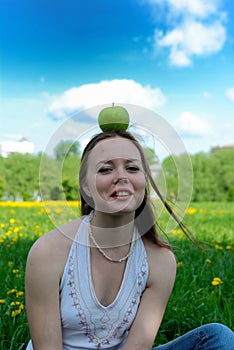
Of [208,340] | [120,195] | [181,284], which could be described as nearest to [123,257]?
[120,195]

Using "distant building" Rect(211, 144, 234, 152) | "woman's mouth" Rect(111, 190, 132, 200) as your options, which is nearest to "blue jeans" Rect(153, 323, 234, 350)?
"woman's mouth" Rect(111, 190, 132, 200)

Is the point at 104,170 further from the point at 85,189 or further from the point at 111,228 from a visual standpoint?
the point at 111,228

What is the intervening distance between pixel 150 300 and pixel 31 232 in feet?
9.72

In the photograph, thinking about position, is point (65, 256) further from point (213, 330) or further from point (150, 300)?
point (213, 330)

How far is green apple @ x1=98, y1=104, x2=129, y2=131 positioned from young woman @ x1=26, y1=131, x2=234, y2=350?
0.8 inches

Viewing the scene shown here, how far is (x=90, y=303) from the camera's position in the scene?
1.45 m

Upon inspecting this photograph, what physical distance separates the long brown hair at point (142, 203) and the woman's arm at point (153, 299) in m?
0.05

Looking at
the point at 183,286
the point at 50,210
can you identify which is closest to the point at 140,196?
the point at 50,210

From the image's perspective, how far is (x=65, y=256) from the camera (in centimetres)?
144

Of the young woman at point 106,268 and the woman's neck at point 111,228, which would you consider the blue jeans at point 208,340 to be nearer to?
the young woman at point 106,268

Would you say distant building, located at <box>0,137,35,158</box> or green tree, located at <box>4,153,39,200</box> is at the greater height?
green tree, located at <box>4,153,39,200</box>

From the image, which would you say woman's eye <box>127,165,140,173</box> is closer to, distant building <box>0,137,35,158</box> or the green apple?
the green apple

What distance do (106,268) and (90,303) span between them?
12 cm

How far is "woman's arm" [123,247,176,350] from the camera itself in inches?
59.3
